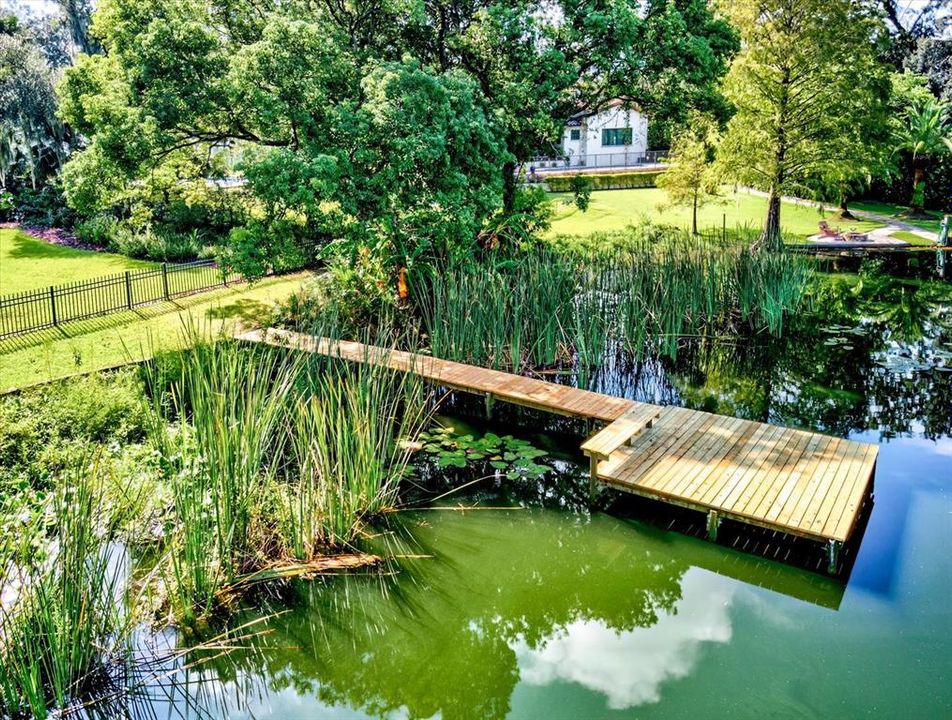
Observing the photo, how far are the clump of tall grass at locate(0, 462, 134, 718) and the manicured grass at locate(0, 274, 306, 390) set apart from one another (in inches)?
162

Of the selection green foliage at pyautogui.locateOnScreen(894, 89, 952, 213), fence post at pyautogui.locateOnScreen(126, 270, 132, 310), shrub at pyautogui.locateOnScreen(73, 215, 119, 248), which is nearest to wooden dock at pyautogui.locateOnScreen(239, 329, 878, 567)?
fence post at pyautogui.locateOnScreen(126, 270, 132, 310)

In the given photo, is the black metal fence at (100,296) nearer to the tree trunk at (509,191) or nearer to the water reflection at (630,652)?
the tree trunk at (509,191)

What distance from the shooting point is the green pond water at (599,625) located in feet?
17.1

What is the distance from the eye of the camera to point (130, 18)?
1088 centimetres

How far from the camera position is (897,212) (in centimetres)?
2567

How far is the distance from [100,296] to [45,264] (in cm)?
549

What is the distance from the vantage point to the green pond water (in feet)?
17.1

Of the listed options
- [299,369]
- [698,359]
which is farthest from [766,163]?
[299,369]

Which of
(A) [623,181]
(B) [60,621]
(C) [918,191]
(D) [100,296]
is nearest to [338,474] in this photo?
(B) [60,621]

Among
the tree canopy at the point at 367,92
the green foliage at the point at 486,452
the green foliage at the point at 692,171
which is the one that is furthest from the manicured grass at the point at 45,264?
the green foliage at the point at 692,171

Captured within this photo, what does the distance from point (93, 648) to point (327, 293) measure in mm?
7197

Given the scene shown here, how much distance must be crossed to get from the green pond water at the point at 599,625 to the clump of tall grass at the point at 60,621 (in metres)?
0.58

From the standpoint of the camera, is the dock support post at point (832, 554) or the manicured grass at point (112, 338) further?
the manicured grass at point (112, 338)

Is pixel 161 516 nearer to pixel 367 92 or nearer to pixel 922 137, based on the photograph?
pixel 367 92
